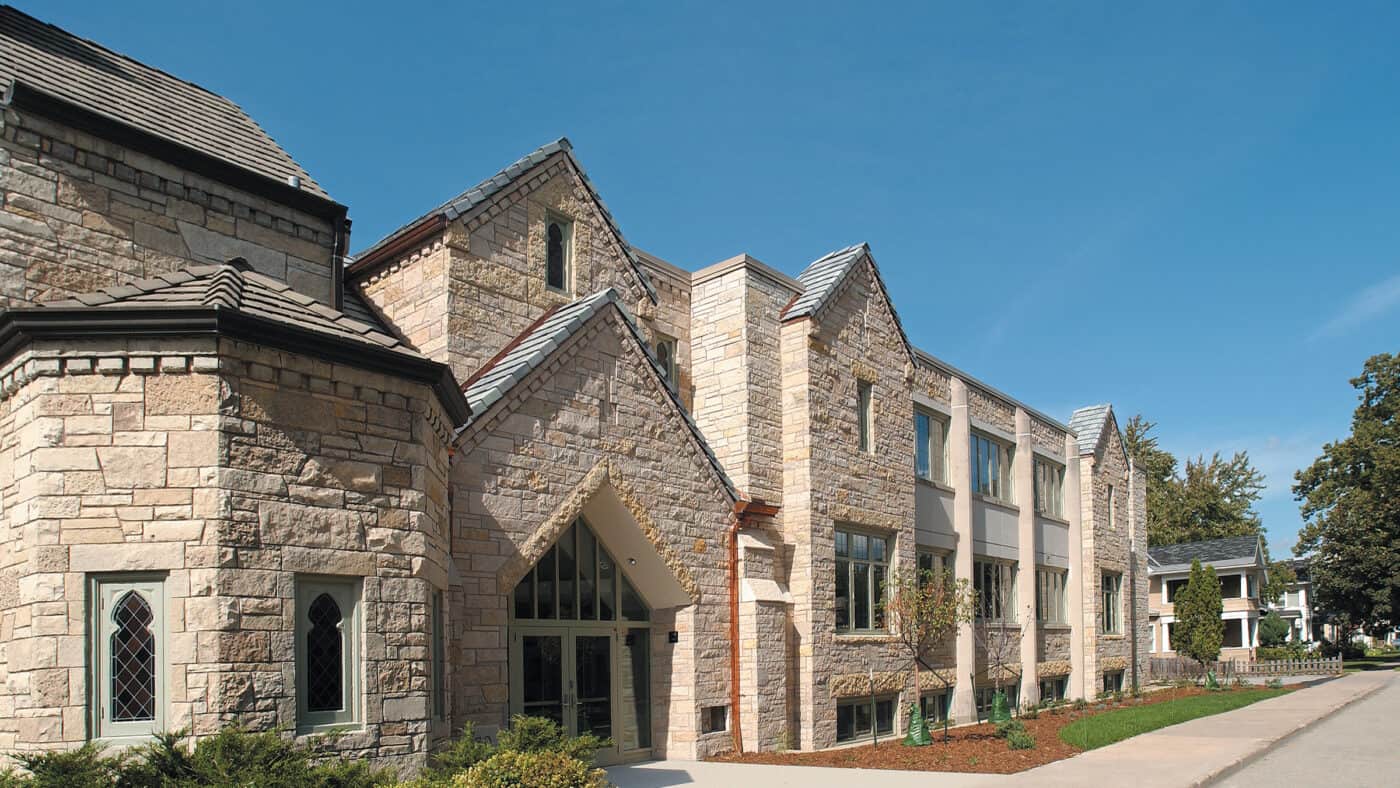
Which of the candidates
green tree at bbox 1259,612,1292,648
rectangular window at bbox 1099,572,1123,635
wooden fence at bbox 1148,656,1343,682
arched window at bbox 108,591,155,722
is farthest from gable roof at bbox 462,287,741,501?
green tree at bbox 1259,612,1292,648

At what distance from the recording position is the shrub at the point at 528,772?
8.69 meters

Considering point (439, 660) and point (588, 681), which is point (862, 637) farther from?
point (439, 660)

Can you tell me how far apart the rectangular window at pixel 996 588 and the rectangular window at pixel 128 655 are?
68.7 ft

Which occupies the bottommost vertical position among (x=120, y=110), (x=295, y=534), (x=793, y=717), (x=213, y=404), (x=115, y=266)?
(x=793, y=717)

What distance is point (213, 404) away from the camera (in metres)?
8.77

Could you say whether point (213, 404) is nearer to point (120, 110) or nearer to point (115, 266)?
point (115, 266)

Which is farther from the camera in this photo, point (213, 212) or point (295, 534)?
point (213, 212)

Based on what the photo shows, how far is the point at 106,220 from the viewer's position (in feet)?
38.9

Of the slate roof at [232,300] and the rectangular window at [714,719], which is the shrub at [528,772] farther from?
the rectangular window at [714,719]

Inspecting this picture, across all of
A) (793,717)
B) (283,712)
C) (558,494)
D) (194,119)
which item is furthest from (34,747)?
(793,717)

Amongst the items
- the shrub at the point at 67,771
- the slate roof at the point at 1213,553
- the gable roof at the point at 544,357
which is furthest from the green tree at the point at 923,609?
the slate roof at the point at 1213,553

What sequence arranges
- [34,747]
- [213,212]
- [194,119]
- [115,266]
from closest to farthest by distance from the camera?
1. [34,747]
2. [115,266]
3. [213,212]
4. [194,119]

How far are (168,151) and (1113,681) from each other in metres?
31.0

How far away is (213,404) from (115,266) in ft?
13.9
